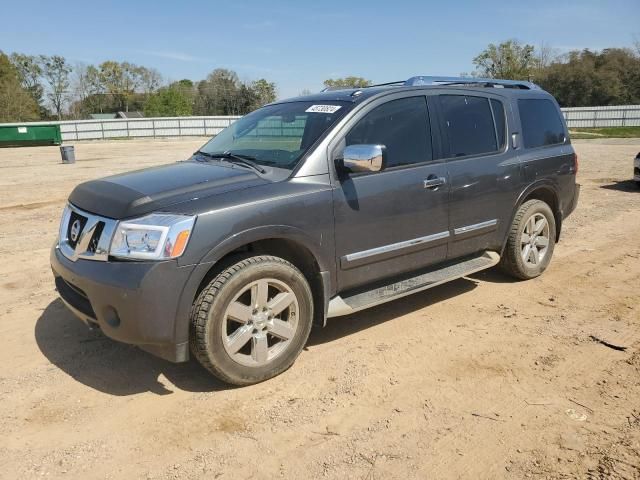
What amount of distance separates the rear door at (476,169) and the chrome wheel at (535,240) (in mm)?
454

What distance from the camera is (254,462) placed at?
8.95 ft

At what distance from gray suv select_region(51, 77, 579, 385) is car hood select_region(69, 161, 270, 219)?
14 mm

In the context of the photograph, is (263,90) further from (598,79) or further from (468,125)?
(468,125)

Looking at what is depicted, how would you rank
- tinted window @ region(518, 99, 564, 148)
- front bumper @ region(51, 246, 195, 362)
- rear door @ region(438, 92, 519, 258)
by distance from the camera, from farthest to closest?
tinted window @ region(518, 99, 564, 148) → rear door @ region(438, 92, 519, 258) → front bumper @ region(51, 246, 195, 362)

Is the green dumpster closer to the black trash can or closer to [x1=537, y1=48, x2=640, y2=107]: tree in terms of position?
the black trash can

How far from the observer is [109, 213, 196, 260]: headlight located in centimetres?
305

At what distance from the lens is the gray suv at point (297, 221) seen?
10.3 feet

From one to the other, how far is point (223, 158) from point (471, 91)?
2.34 m

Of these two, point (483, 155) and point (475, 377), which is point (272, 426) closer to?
point (475, 377)

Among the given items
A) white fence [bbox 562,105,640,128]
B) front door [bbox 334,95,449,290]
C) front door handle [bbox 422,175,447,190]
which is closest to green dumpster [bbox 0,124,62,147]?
front door [bbox 334,95,449,290]

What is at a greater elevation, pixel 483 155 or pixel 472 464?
pixel 483 155

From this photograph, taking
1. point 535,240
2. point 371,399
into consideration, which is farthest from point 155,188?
point 535,240

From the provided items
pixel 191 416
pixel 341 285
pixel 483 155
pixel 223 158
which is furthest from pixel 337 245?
pixel 483 155

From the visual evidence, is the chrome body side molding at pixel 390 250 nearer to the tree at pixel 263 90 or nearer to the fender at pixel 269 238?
the fender at pixel 269 238
